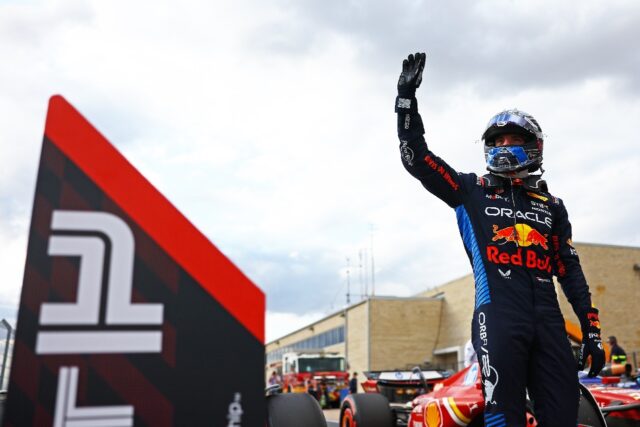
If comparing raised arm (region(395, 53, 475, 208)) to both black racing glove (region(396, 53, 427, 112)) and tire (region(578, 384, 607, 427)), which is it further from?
tire (region(578, 384, 607, 427))

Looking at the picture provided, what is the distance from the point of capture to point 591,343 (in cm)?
251

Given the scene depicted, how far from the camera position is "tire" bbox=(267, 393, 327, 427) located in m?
2.70

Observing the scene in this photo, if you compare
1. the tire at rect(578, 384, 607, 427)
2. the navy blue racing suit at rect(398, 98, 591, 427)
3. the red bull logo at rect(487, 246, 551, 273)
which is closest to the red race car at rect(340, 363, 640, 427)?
the tire at rect(578, 384, 607, 427)

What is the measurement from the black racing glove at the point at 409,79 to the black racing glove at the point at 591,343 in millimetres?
1171

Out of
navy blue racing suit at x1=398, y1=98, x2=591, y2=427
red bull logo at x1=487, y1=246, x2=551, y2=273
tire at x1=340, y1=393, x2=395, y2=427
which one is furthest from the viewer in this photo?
tire at x1=340, y1=393, x2=395, y2=427

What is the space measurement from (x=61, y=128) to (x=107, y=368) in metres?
0.42

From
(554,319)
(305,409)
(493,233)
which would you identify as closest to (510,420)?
(554,319)

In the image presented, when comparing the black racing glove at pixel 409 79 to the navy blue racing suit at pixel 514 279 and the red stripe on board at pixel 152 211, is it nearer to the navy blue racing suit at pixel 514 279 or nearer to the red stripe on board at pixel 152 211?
the navy blue racing suit at pixel 514 279

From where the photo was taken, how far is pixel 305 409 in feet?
9.12

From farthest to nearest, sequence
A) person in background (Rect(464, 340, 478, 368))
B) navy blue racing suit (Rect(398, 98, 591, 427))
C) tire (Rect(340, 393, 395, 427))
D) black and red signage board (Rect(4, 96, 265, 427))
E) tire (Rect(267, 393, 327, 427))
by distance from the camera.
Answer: tire (Rect(340, 393, 395, 427))
person in background (Rect(464, 340, 478, 368))
tire (Rect(267, 393, 327, 427))
navy blue racing suit (Rect(398, 98, 591, 427))
black and red signage board (Rect(4, 96, 265, 427))

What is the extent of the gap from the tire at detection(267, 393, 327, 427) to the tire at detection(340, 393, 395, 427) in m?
2.85

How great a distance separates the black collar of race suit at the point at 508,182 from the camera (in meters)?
2.63

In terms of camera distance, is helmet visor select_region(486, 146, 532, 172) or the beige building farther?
the beige building

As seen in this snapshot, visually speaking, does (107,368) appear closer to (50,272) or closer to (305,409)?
(50,272)
